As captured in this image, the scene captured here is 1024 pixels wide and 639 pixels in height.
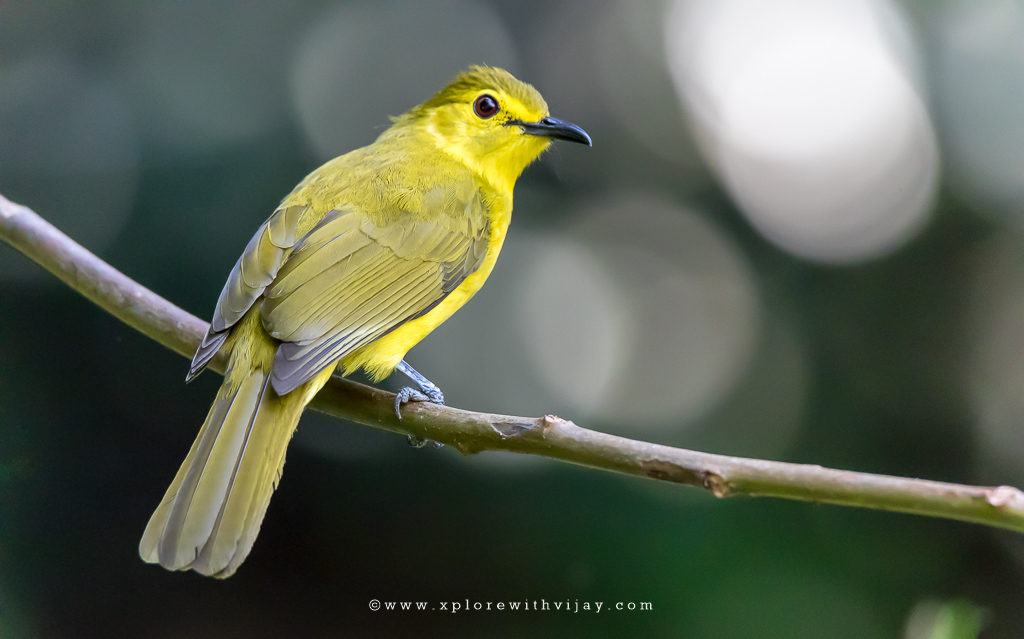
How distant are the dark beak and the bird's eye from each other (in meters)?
0.08

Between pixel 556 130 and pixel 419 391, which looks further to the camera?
pixel 556 130

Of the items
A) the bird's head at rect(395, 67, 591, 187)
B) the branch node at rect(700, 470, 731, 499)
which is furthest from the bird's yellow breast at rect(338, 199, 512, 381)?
the branch node at rect(700, 470, 731, 499)

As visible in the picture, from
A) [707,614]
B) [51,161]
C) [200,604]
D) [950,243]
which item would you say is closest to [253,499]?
[200,604]

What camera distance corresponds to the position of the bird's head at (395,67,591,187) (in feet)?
8.27

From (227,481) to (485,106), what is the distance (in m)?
1.54

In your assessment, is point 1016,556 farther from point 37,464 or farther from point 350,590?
point 37,464

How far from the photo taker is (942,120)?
9.45 feet

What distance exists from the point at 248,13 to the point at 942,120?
2534mm

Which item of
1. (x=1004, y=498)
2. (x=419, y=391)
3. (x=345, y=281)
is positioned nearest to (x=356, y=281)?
(x=345, y=281)

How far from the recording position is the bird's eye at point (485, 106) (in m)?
2.58

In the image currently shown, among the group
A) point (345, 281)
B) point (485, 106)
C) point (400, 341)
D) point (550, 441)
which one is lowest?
point (550, 441)

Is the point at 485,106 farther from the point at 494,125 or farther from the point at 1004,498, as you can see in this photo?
the point at 1004,498

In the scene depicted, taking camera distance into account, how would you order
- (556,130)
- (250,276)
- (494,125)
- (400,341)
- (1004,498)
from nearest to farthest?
(1004,498) < (250,276) < (400,341) < (556,130) < (494,125)

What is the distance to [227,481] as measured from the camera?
59.7 inches
